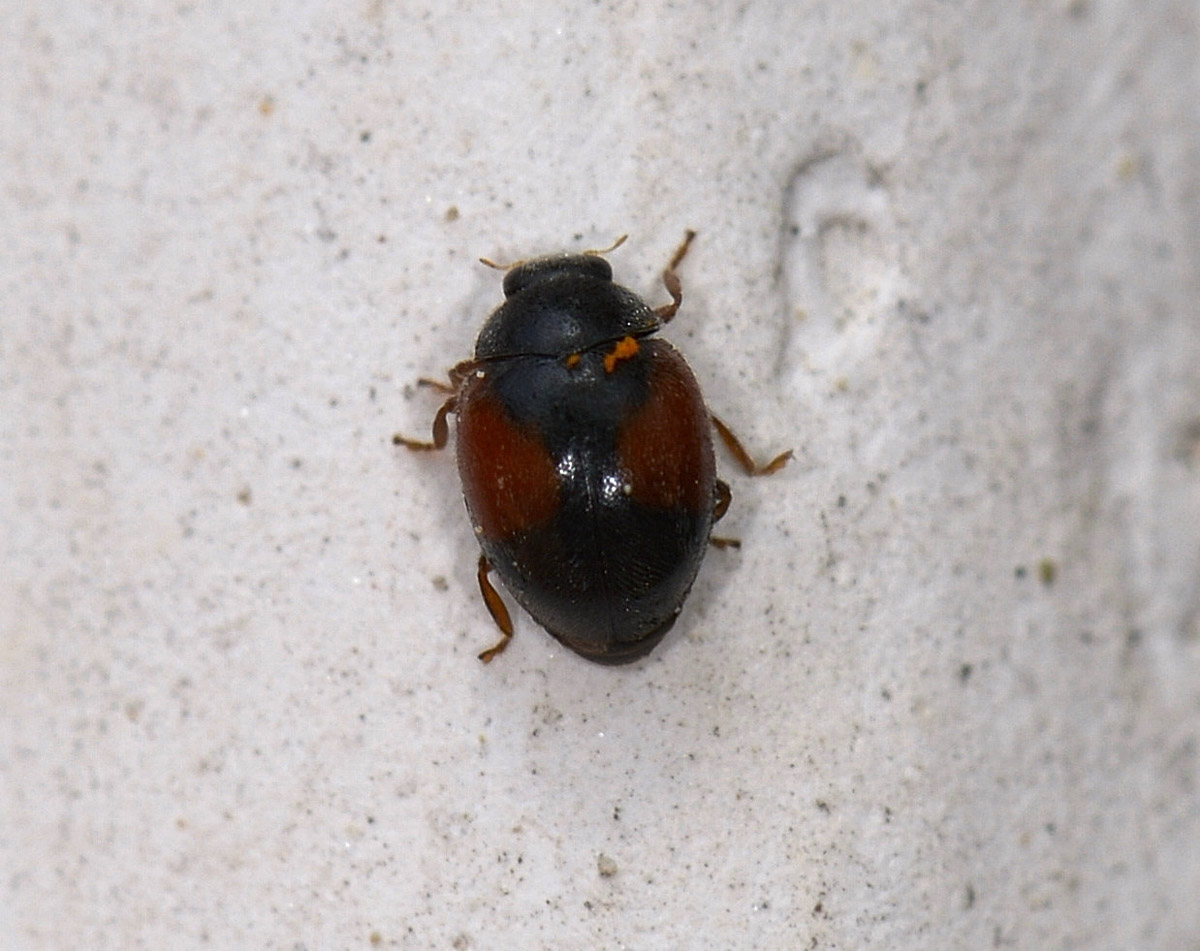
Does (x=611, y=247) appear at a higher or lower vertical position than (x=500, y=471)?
higher

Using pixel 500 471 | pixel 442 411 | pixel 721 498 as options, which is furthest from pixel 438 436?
pixel 721 498

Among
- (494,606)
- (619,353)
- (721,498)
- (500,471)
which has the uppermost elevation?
(619,353)

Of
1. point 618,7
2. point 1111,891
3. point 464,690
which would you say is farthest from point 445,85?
point 1111,891

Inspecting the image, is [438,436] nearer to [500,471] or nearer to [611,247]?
[500,471]

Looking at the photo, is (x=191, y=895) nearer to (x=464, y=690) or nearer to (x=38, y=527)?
(x=464, y=690)

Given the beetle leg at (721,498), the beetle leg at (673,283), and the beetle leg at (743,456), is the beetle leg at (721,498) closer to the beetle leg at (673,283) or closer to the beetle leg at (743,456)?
the beetle leg at (743,456)

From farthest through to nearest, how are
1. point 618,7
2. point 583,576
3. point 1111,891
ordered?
point 618,7 < point 1111,891 < point 583,576

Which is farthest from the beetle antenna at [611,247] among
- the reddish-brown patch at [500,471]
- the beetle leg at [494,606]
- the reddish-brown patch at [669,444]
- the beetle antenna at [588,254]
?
the beetle leg at [494,606]
